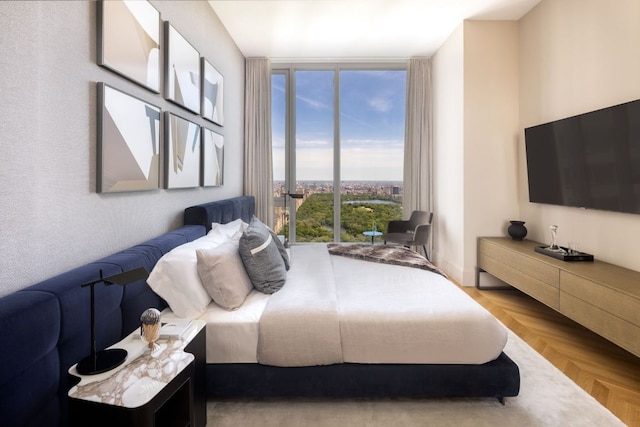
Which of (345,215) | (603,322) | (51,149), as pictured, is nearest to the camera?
(51,149)

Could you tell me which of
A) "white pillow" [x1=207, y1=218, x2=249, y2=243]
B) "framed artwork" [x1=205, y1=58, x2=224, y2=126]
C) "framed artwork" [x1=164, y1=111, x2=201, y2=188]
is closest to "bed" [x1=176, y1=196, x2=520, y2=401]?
"white pillow" [x1=207, y1=218, x2=249, y2=243]

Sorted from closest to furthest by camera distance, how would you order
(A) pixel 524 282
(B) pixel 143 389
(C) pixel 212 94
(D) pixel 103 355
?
(B) pixel 143 389 < (D) pixel 103 355 < (A) pixel 524 282 < (C) pixel 212 94

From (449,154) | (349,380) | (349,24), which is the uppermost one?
(349,24)

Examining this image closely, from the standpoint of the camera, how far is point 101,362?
1.13 metres

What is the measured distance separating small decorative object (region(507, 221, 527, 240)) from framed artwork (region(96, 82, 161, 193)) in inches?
138

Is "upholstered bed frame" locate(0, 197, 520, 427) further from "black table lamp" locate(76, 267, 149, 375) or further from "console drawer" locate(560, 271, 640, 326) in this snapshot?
"console drawer" locate(560, 271, 640, 326)

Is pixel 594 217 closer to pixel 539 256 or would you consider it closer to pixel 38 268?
pixel 539 256

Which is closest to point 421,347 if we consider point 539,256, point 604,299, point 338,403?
point 338,403

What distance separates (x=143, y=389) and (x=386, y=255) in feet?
7.53

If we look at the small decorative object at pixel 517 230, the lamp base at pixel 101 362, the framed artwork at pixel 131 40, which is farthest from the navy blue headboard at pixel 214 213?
the small decorative object at pixel 517 230

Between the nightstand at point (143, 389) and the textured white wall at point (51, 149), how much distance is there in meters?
0.45

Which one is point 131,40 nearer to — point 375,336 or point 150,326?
point 150,326

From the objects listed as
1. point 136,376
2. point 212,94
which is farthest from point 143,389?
point 212,94

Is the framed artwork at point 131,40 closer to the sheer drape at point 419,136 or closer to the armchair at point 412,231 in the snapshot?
the armchair at point 412,231
